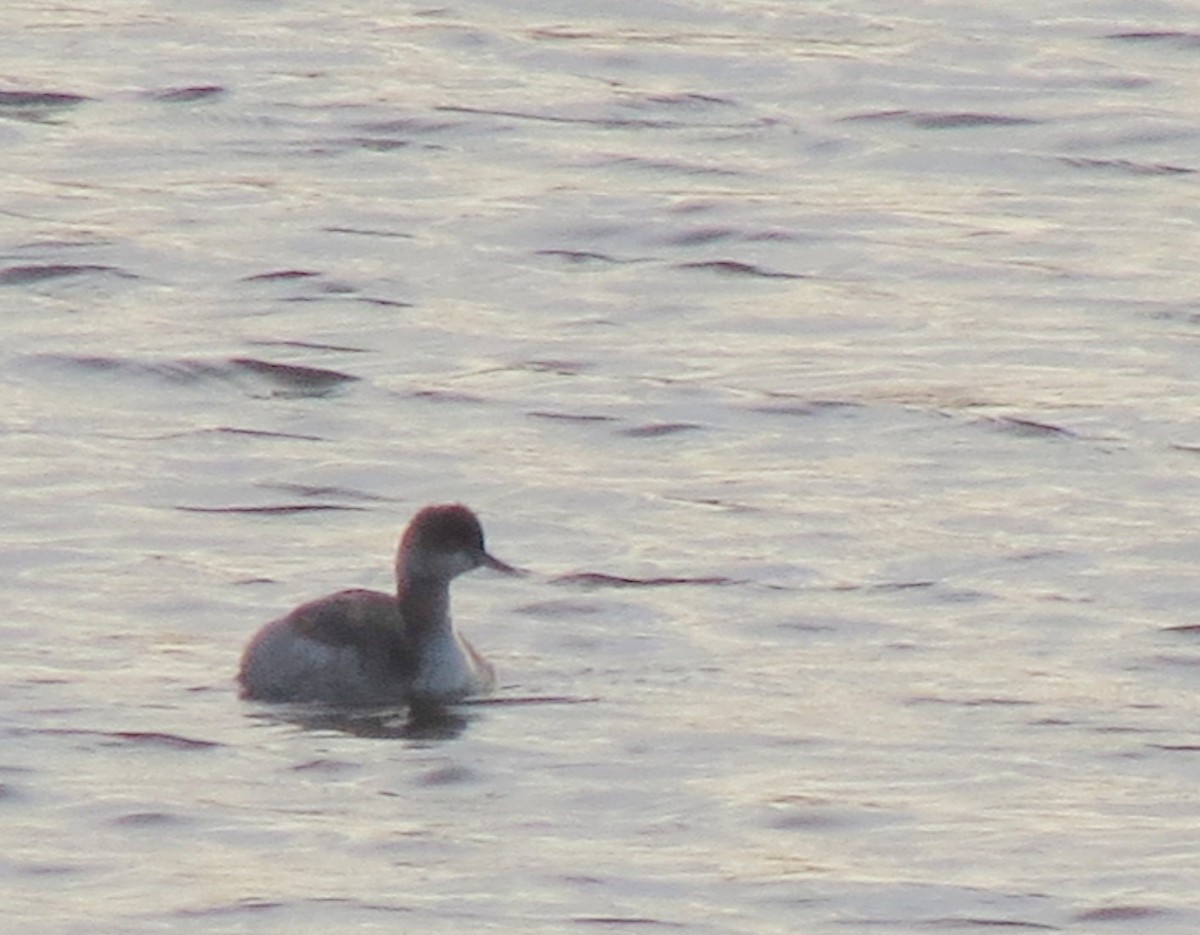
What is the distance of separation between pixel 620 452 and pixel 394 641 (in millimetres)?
2438

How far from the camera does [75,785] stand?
1122 cm

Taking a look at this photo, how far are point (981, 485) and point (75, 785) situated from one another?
13.5 feet

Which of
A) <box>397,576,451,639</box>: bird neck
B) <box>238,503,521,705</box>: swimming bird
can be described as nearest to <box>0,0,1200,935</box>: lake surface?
<box>238,503,521,705</box>: swimming bird

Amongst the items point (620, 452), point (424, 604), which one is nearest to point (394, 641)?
point (424, 604)

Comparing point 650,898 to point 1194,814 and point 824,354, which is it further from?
point 824,354

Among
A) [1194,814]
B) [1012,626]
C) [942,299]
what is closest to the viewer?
[1194,814]

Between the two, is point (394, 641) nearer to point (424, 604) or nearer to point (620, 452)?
point (424, 604)

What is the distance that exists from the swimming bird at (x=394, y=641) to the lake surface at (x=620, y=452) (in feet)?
0.49

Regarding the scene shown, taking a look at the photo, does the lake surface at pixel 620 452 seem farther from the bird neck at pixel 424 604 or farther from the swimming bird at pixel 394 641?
the bird neck at pixel 424 604

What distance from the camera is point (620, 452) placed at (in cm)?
1473

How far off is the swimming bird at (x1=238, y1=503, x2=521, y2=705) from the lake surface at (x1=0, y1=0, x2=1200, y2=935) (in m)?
0.15

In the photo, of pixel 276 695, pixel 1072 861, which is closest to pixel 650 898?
pixel 1072 861

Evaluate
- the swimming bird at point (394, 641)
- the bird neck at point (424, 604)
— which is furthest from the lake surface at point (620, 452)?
the bird neck at point (424, 604)

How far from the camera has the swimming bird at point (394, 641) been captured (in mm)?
11977
